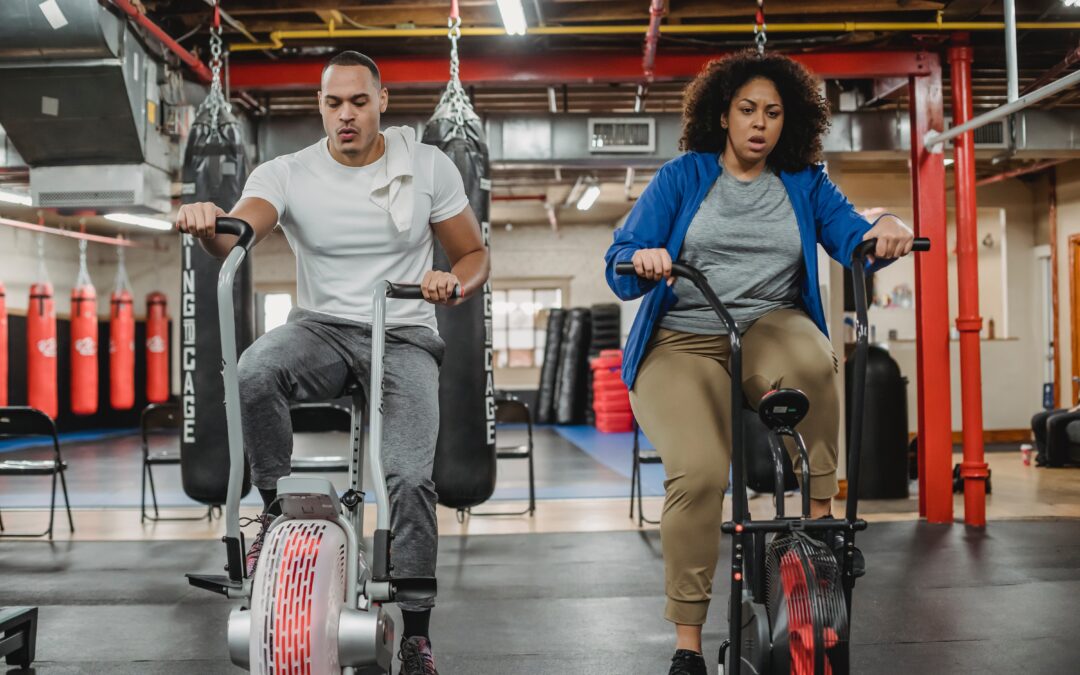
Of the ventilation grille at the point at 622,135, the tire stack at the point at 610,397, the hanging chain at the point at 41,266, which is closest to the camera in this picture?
the ventilation grille at the point at 622,135

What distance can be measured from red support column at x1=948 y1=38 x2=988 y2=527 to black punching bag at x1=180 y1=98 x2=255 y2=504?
12.6 ft

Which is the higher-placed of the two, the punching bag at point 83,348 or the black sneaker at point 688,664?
the punching bag at point 83,348

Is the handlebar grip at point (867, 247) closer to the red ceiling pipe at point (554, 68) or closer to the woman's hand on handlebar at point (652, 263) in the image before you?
the woman's hand on handlebar at point (652, 263)

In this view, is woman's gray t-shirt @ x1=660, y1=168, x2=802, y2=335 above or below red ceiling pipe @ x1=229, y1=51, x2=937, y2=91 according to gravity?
below

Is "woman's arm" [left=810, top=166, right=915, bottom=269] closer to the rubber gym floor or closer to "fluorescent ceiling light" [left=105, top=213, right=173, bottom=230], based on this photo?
the rubber gym floor

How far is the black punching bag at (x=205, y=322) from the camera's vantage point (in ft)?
13.6

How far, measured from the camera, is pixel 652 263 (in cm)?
189

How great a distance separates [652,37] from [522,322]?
35.2ft

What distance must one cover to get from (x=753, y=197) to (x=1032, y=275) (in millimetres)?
10479

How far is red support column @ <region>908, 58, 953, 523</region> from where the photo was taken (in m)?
5.34

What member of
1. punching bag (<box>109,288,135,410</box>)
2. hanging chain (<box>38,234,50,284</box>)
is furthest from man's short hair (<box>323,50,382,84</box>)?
punching bag (<box>109,288,135,410</box>)

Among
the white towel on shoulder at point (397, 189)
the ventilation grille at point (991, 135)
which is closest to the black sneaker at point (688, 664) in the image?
the white towel on shoulder at point (397, 189)

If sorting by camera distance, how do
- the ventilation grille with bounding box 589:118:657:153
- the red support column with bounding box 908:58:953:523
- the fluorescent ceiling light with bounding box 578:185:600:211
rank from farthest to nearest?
the fluorescent ceiling light with bounding box 578:185:600:211
the ventilation grille with bounding box 589:118:657:153
the red support column with bounding box 908:58:953:523

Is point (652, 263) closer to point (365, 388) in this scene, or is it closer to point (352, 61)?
point (365, 388)
